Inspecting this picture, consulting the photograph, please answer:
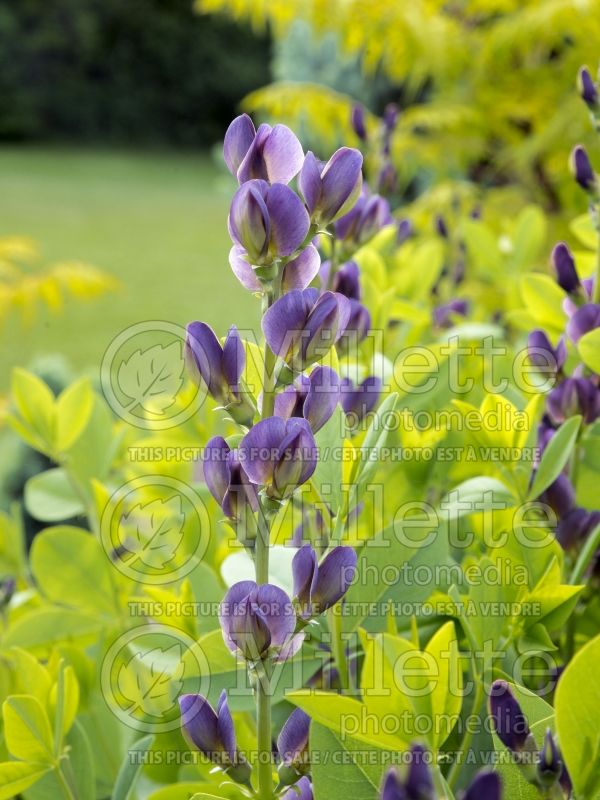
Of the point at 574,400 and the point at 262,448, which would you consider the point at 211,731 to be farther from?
the point at 574,400

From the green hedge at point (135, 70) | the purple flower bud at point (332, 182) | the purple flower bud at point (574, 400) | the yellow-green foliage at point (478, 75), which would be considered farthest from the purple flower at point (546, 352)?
the green hedge at point (135, 70)

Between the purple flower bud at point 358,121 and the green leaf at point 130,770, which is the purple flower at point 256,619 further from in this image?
the purple flower bud at point 358,121

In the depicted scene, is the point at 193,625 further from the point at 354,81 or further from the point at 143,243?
the point at 143,243

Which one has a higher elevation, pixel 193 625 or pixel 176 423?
pixel 176 423

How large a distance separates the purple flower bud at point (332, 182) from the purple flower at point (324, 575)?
14 centimetres

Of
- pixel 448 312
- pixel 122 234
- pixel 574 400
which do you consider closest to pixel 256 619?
pixel 574 400

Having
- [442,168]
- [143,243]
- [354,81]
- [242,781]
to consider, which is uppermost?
[354,81]

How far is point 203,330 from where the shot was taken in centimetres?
38

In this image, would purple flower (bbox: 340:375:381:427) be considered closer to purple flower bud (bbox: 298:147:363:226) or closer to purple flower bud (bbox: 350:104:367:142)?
purple flower bud (bbox: 298:147:363:226)

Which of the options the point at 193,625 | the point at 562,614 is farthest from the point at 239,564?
the point at 562,614

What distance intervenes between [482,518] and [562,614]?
78 mm

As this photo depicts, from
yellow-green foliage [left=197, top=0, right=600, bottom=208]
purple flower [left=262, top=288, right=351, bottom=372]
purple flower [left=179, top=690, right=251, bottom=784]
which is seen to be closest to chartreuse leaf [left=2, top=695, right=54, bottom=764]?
purple flower [left=179, top=690, right=251, bottom=784]

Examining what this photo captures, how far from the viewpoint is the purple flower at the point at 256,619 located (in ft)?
1.15

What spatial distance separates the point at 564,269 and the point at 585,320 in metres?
0.05
